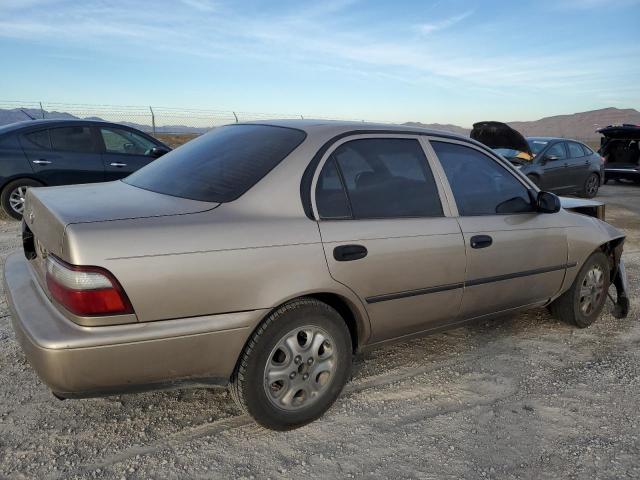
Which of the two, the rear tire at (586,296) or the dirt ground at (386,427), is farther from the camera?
the rear tire at (586,296)

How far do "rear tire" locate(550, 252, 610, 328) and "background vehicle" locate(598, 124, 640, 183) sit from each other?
12.5m

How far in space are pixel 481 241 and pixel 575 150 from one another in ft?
35.3

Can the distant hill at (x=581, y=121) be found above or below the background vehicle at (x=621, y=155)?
above

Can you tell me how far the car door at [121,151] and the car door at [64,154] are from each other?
13 cm

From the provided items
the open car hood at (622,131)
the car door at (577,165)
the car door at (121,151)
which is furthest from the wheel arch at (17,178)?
the open car hood at (622,131)

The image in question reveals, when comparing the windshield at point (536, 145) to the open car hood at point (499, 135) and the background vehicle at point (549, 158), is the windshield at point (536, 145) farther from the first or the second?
the open car hood at point (499, 135)

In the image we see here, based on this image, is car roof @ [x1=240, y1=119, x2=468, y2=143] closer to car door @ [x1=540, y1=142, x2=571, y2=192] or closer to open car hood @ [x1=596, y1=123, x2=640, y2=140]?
car door @ [x1=540, y1=142, x2=571, y2=192]

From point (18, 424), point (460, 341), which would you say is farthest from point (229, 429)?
point (460, 341)

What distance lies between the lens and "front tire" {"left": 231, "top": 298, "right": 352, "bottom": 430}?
2625 mm

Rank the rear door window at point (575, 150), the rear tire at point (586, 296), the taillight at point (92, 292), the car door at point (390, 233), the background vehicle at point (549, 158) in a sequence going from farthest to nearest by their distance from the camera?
the rear door window at point (575, 150) < the background vehicle at point (549, 158) < the rear tire at point (586, 296) < the car door at point (390, 233) < the taillight at point (92, 292)

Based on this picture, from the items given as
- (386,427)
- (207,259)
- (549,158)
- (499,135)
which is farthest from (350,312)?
(549,158)

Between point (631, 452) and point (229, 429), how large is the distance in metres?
1.99

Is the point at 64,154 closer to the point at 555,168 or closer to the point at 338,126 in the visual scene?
the point at 338,126

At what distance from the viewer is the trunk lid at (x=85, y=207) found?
2.38 metres
